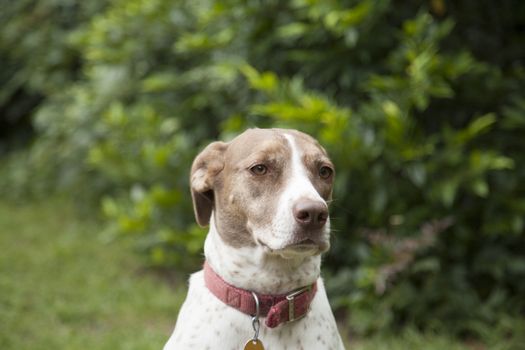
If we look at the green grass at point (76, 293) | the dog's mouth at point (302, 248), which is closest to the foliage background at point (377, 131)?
the green grass at point (76, 293)

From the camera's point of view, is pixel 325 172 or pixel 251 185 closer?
pixel 251 185

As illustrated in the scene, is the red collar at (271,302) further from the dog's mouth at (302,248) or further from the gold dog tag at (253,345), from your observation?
the dog's mouth at (302,248)

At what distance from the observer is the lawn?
17.3 feet

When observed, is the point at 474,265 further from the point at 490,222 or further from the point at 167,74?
the point at 167,74

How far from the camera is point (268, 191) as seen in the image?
3.17 m

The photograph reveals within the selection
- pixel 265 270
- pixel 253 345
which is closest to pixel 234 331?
pixel 253 345

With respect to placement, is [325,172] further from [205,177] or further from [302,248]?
[205,177]

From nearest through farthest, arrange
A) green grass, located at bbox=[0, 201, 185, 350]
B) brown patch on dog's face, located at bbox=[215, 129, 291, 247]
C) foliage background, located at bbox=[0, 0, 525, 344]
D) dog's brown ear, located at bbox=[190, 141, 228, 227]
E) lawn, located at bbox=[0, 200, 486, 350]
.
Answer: brown patch on dog's face, located at bbox=[215, 129, 291, 247], dog's brown ear, located at bbox=[190, 141, 228, 227], foliage background, located at bbox=[0, 0, 525, 344], lawn, located at bbox=[0, 200, 486, 350], green grass, located at bbox=[0, 201, 185, 350]

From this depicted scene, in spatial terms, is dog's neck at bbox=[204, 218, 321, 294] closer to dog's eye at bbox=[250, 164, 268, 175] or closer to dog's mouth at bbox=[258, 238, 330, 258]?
dog's mouth at bbox=[258, 238, 330, 258]

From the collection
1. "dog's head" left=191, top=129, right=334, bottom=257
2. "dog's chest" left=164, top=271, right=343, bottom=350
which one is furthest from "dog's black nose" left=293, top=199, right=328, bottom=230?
"dog's chest" left=164, top=271, right=343, bottom=350

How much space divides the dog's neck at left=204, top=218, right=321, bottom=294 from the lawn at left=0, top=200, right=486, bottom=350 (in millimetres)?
2118

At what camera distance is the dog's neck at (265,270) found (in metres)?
3.20

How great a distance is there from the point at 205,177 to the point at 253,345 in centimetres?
84

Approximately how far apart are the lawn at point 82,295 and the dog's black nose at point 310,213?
245 centimetres
